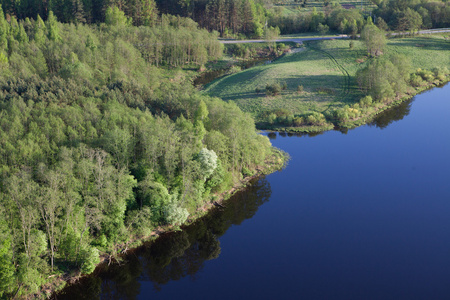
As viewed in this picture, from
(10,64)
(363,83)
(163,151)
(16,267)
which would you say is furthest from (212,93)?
(16,267)

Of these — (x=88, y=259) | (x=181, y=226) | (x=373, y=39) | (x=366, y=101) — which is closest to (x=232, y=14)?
(x=373, y=39)

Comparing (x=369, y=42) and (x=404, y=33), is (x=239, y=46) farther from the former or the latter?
(x=404, y=33)

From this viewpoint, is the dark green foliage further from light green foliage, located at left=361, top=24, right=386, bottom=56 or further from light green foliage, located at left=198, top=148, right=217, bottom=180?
light green foliage, located at left=198, top=148, right=217, bottom=180

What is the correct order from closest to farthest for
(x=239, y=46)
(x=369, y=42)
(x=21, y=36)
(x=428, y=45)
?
(x=21, y=36), (x=369, y=42), (x=428, y=45), (x=239, y=46)

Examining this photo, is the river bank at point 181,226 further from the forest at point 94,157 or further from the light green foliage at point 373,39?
the light green foliage at point 373,39

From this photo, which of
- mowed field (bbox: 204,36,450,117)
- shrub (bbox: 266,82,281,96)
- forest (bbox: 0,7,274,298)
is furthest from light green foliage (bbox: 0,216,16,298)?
shrub (bbox: 266,82,281,96)

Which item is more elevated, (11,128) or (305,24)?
(305,24)
